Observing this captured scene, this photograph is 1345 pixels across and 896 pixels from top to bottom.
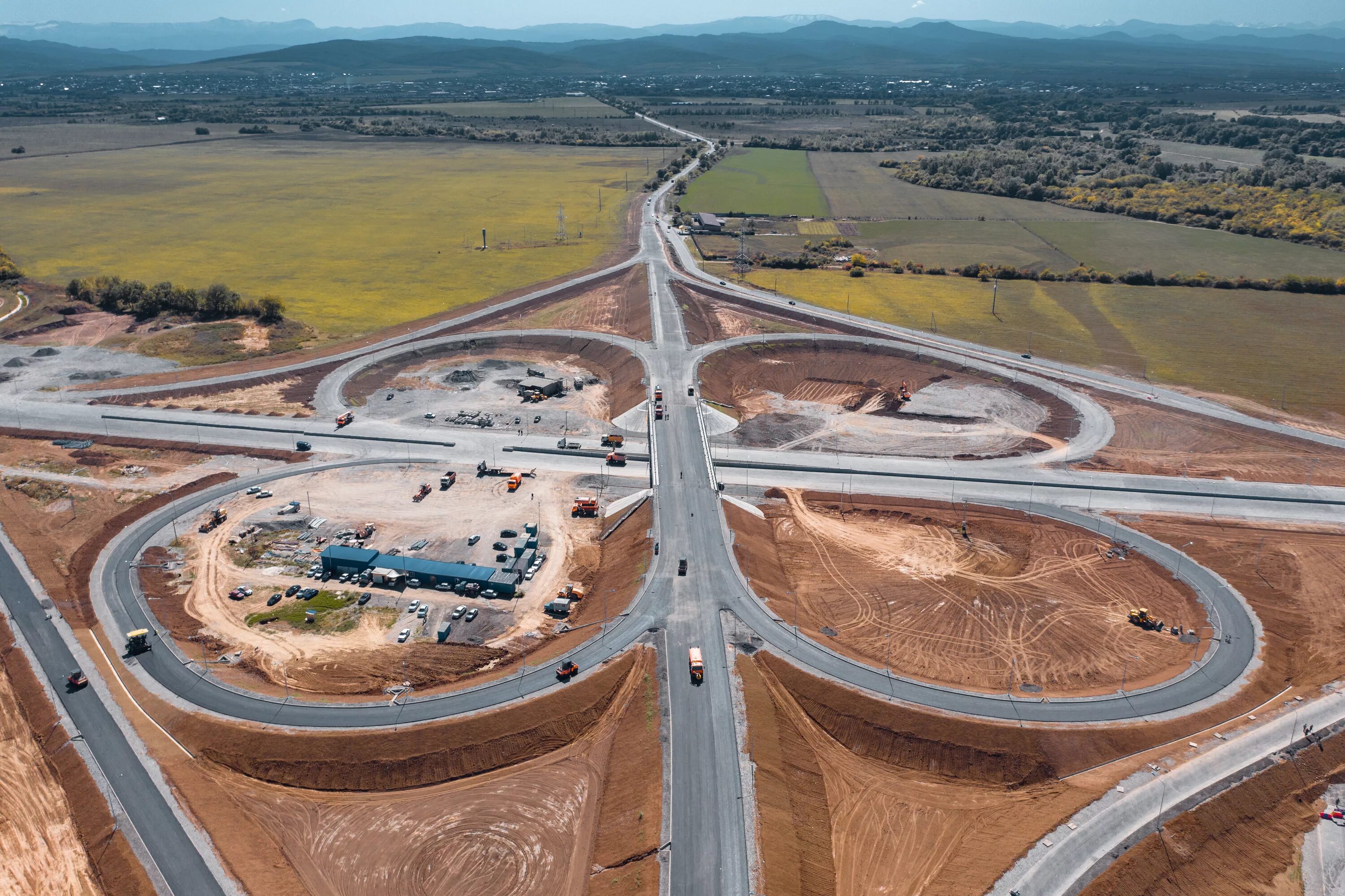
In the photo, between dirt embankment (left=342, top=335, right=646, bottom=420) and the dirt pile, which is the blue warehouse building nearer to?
the dirt pile

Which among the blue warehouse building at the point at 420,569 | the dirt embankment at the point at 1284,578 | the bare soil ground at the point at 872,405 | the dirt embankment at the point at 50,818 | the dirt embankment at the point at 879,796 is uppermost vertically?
the bare soil ground at the point at 872,405

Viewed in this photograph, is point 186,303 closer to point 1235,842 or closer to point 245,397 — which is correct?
point 245,397

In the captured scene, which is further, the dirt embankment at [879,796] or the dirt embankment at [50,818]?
the dirt embankment at [879,796]

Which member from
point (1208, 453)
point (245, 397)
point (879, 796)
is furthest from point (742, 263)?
point (879, 796)

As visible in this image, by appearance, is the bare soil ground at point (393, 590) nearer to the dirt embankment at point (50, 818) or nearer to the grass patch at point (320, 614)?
the grass patch at point (320, 614)

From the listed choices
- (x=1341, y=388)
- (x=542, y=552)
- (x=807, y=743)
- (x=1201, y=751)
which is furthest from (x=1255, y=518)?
(x=542, y=552)

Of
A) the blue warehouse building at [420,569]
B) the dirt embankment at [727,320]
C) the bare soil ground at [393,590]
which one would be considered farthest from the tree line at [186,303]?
the blue warehouse building at [420,569]

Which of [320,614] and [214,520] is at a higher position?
[214,520]
